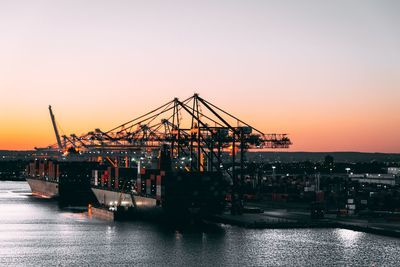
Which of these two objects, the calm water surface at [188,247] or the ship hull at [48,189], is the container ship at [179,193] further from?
the ship hull at [48,189]

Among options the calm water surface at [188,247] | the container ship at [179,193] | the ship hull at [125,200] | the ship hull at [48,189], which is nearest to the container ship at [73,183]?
the ship hull at [48,189]

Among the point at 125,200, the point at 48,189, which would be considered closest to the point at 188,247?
the point at 125,200

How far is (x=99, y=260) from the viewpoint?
2611 inches

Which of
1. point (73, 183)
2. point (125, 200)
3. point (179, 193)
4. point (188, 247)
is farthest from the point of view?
point (73, 183)

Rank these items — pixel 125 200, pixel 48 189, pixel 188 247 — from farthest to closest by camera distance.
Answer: pixel 48 189, pixel 125 200, pixel 188 247

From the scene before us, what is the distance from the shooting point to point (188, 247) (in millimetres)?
73750

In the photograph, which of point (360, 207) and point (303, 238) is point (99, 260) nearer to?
point (303, 238)

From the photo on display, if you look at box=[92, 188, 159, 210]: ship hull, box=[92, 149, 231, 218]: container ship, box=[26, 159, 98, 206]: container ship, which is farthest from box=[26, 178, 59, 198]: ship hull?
box=[92, 149, 231, 218]: container ship

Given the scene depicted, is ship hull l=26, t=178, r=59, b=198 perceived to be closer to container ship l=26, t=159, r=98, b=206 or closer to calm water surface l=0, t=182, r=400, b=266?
container ship l=26, t=159, r=98, b=206

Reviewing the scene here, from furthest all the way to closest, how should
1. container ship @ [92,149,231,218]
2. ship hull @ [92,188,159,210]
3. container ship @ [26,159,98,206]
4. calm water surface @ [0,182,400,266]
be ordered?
container ship @ [26,159,98,206], ship hull @ [92,188,159,210], container ship @ [92,149,231,218], calm water surface @ [0,182,400,266]

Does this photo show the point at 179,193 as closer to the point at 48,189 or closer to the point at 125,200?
the point at 125,200

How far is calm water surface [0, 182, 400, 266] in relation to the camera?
65.9m

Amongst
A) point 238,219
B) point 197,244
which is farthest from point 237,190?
point 197,244

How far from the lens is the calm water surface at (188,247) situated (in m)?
65.9
